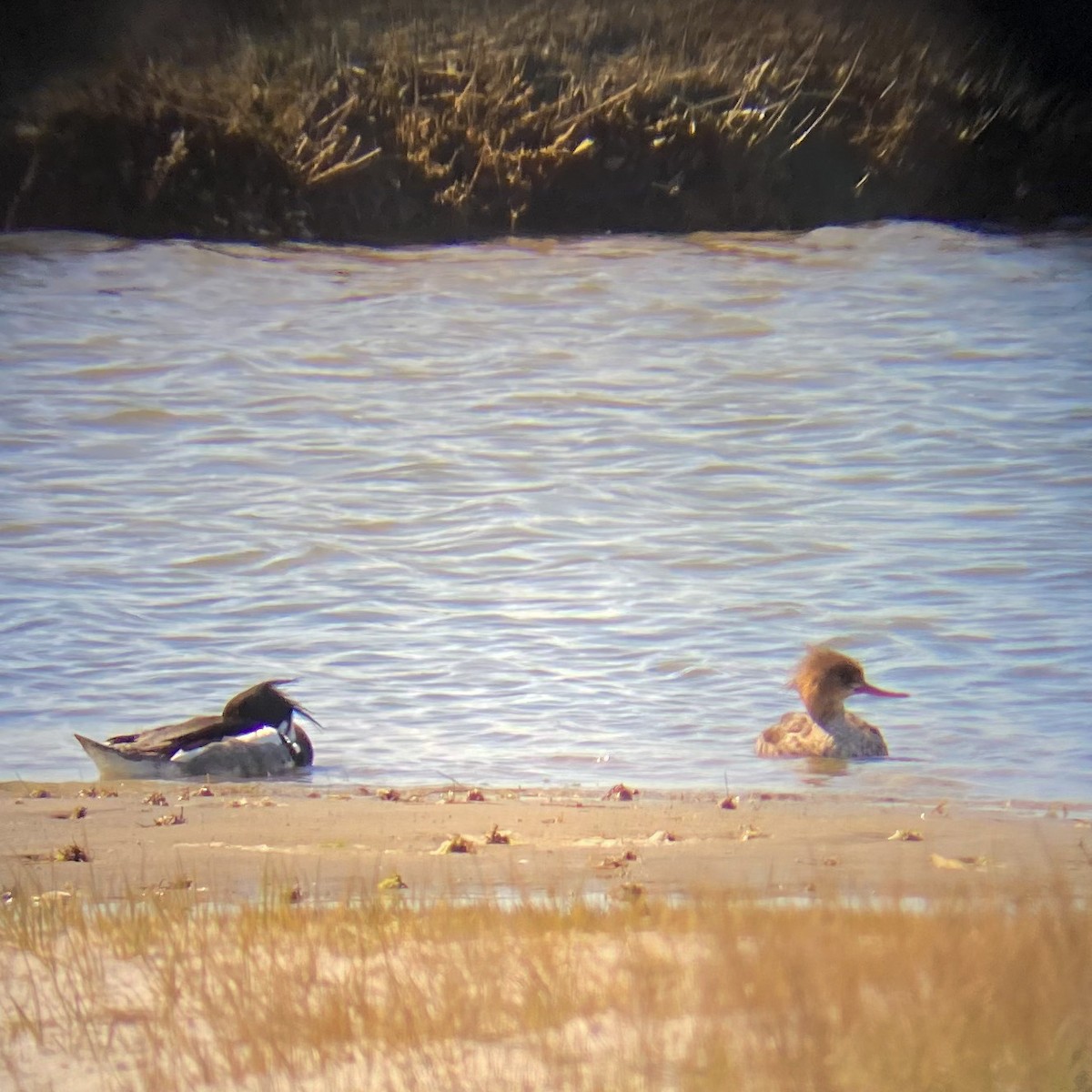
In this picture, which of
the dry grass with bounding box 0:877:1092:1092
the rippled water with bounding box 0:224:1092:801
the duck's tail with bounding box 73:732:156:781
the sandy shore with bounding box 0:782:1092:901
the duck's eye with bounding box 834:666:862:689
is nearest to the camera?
the dry grass with bounding box 0:877:1092:1092

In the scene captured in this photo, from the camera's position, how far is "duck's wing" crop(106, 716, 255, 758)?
3.70 meters

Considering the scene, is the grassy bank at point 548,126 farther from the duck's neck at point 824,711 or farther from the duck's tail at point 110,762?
the duck's tail at point 110,762

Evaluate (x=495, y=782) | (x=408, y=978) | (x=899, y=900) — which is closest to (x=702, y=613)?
(x=495, y=782)

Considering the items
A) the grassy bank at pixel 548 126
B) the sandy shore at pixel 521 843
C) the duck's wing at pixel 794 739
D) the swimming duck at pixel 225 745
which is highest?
the grassy bank at pixel 548 126

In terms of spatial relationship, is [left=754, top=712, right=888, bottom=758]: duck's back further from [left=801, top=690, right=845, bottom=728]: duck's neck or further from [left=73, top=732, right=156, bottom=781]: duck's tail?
[left=73, top=732, right=156, bottom=781]: duck's tail

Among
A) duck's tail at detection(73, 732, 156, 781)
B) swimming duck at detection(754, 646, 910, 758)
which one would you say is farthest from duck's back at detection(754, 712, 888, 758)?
duck's tail at detection(73, 732, 156, 781)

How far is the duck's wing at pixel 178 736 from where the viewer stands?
12.1 feet

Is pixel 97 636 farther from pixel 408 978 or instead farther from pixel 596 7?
pixel 408 978

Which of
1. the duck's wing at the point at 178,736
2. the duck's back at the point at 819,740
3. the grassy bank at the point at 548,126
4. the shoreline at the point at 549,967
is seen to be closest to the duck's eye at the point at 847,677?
the duck's back at the point at 819,740

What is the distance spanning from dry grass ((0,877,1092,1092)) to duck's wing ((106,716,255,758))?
66.2 inches

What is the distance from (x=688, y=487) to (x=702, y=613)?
1.34 ft

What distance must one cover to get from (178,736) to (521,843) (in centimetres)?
141

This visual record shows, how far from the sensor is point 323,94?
417 cm

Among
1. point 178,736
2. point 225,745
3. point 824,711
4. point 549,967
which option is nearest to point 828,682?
point 824,711
